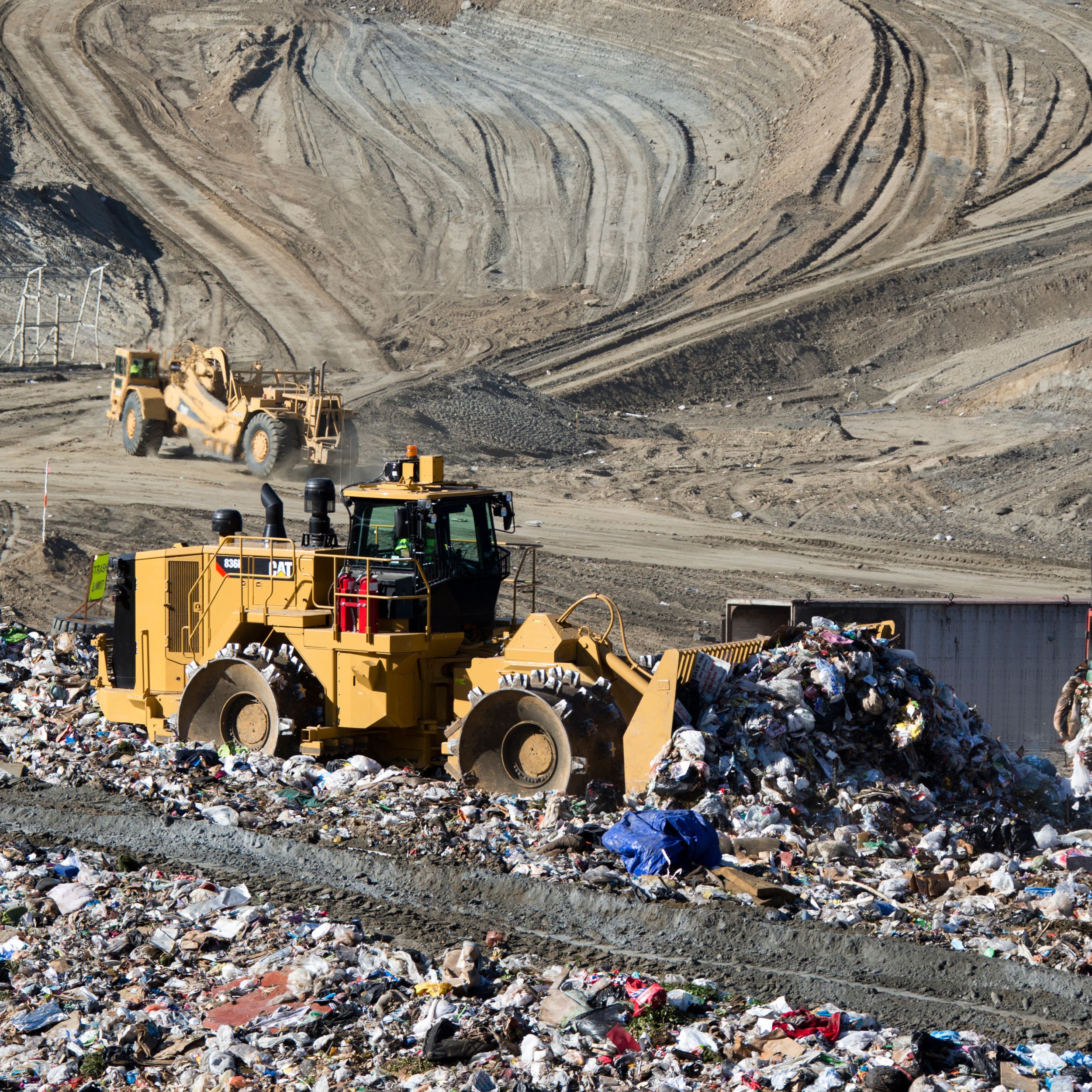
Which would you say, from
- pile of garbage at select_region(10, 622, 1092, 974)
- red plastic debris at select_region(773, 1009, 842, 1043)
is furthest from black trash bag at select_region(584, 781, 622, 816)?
red plastic debris at select_region(773, 1009, 842, 1043)

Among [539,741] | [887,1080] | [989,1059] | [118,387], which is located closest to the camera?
[887,1080]

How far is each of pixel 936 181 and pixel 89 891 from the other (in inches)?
1376

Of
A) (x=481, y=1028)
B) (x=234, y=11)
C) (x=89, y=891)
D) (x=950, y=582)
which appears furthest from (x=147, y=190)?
(x=481, y=1028)

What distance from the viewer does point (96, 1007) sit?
680 centimetres

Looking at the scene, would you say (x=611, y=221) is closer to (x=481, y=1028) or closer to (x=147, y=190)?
(x=147, y=190)

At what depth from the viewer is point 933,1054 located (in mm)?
5879

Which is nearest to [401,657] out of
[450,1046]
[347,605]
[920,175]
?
[347,605]

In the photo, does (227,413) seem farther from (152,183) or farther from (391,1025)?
(391,1025)

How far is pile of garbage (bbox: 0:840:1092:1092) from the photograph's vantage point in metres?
5.90

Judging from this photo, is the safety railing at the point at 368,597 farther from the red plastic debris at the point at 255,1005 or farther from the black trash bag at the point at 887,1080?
the black trash bag at the point at 887,1080

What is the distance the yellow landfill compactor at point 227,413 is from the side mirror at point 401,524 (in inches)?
524

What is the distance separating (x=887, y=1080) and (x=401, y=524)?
538 centimetres

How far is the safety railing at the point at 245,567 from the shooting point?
1070cm

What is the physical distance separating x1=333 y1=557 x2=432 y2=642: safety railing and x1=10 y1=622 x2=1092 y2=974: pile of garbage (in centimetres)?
94
